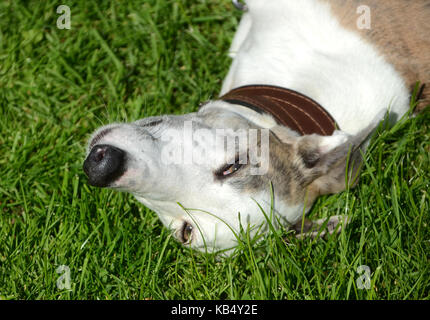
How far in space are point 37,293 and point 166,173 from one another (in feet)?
4.17

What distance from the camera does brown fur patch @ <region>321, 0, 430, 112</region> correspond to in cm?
354

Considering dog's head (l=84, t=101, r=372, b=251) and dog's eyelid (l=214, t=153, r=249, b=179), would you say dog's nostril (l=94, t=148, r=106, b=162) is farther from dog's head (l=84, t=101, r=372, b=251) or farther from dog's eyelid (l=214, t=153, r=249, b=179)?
dog's eyelid (l=214, t=153, r=249, b=179)

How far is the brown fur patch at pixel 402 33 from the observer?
3543mm

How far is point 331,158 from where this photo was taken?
125 inches

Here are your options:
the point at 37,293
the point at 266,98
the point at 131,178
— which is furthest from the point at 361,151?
the point at 37,293

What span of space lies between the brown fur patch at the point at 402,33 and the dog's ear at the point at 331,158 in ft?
2.22

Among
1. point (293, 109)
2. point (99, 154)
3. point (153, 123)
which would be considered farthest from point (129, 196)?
point (293, 109)

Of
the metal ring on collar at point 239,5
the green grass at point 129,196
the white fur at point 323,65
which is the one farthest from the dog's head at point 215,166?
the metal ring on collar at point 239,5

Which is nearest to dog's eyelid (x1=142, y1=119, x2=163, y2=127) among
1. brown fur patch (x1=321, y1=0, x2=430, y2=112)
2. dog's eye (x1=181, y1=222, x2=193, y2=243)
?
dog's eye (x1=181, y1=222, x2=193, y2=243)

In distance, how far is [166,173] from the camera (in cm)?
292

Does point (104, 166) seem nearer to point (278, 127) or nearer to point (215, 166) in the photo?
point (215, 166)

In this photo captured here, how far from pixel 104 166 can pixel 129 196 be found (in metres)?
1.07
